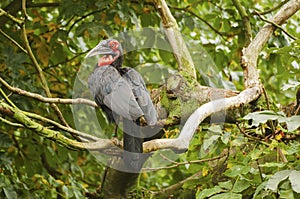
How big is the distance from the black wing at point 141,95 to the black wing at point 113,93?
0.07ft

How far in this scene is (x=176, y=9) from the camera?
346 centimetres

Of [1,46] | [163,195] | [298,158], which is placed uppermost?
[1,46]

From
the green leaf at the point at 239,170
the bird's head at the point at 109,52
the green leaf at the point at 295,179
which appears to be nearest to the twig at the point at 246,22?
the bird's head at the point at 109,52

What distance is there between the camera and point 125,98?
2381 millimetres

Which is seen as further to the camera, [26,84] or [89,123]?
[89,123]

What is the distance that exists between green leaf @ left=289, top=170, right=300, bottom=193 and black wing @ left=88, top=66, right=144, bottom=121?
0.75 meters

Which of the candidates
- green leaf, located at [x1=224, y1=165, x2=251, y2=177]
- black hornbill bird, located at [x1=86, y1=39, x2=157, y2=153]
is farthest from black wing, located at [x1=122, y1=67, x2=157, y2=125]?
green leaf, located at [x1=224, y1=165, x2=251, y2=177]

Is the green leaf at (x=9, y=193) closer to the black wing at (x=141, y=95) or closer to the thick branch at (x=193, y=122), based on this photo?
the black wing at (x=141, y=95)

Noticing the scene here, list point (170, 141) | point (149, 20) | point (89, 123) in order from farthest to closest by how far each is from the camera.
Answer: point (89, 123)
point (149, 20)
point (170, 141)

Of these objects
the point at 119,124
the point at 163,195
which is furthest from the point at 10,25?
the point at 163,195

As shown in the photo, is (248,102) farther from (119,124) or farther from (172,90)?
(119,124)

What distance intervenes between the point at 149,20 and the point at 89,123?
82 centimetres

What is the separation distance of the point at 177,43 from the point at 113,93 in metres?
0.42

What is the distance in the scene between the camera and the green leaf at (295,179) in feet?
5.37
